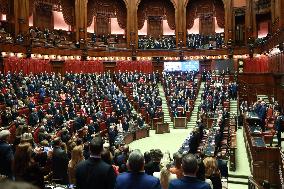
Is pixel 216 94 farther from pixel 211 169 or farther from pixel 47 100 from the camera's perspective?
pixel 211 169

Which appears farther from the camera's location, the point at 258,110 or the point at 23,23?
the point at 23,23

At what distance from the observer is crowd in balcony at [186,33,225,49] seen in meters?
26.8

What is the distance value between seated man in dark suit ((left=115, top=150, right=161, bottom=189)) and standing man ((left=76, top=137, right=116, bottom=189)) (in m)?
0.22

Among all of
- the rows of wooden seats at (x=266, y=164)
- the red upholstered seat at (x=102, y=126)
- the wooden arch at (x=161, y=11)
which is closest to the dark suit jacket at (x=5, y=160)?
the rows of wooden seats at (x=266, y=164)

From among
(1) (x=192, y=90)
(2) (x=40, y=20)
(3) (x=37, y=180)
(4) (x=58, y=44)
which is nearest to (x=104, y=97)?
(1) (x=192, y=90)

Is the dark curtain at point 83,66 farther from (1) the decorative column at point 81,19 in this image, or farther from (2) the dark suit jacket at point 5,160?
(2) the dark suit jacket at point 5,160

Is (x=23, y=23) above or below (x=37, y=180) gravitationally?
above

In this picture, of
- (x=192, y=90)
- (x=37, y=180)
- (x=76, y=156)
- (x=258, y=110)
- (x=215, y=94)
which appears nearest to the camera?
(x=37, y=180)

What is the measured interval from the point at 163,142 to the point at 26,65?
914 cm

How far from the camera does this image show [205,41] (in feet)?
90.5

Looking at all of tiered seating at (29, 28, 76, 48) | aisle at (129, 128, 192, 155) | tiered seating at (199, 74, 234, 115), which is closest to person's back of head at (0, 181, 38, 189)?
aisle at (129, 128, 192, 155)

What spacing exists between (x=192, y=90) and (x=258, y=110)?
768 centimetres

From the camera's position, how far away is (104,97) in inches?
677

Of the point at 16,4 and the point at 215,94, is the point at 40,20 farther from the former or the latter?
the point at 215,94
